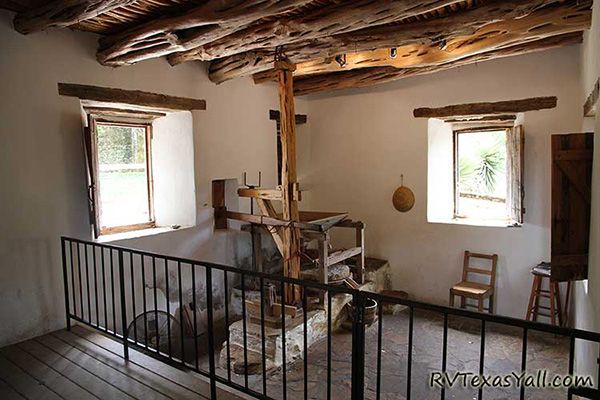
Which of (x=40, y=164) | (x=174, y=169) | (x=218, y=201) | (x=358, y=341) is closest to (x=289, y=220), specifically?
(x=218, y=201)

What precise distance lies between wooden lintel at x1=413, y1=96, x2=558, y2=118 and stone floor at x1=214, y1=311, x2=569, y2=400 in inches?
94.1

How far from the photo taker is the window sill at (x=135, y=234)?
3.80 m

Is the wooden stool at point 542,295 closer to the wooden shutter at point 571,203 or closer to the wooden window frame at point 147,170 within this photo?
the wooden shutter at point 571,203

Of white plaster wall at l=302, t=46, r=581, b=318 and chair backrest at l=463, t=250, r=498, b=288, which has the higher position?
white plaster wall at l=302, t=46, r=581, b=318

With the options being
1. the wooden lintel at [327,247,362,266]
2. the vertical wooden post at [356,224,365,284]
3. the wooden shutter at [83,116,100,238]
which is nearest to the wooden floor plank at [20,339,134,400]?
the wooden shutter at [83,116,100,238]

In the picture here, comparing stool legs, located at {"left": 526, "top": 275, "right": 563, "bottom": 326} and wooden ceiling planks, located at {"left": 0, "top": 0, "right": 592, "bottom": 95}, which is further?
stool legs, located at {"left": 526, "top": 275, "right": 563, "bottom": 326}

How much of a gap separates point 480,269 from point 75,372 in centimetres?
416

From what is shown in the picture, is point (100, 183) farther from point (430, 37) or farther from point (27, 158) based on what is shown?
point (430, 37)

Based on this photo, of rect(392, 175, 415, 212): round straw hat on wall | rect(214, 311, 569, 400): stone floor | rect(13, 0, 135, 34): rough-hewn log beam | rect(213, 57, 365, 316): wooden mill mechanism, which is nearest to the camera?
rect(13, 0, 135, 34): rough-hewn log beam

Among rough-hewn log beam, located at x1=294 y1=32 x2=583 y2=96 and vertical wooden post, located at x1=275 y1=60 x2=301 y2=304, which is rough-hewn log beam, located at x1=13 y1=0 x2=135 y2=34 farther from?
rough-hewn log beam, located at x1=294 y1=32 x2=583 y2=96

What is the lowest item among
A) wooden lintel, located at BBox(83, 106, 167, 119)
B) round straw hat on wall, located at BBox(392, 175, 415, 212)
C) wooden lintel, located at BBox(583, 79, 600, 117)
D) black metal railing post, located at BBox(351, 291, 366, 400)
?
black metal railing post, located at BBox(351, 291, 366, 400)

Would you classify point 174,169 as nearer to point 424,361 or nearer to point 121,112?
point 121,112

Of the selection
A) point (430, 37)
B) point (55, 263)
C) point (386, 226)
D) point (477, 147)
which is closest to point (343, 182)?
point (386, 226)

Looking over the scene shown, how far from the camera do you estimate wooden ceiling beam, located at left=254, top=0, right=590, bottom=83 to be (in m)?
3.19
